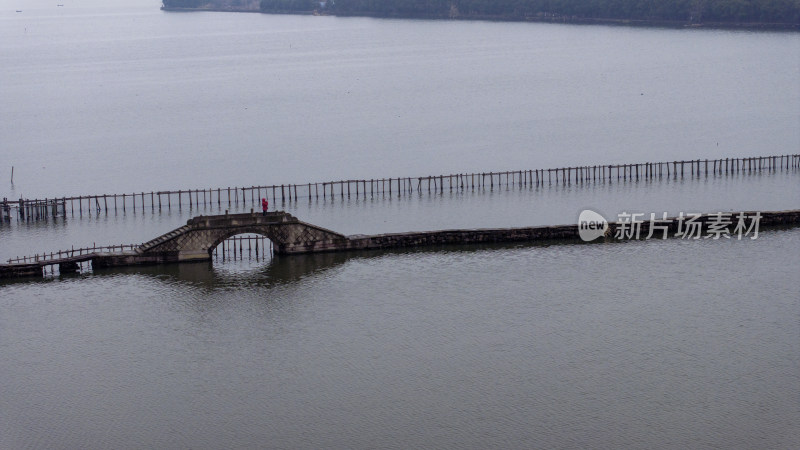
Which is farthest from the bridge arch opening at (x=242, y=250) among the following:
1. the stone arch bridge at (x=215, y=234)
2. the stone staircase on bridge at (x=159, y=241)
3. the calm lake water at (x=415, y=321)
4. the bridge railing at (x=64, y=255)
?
the bridge railing at (x=64, y=255)

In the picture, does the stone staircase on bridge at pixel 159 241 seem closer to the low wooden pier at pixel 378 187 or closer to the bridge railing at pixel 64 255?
the bridge railing at pixel 64 255

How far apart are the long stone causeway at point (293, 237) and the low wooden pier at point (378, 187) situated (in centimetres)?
1616

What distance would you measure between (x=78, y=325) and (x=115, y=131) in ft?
243

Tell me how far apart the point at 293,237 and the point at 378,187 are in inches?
1025

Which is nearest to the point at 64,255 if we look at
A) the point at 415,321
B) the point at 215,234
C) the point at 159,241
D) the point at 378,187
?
the point at 159,241

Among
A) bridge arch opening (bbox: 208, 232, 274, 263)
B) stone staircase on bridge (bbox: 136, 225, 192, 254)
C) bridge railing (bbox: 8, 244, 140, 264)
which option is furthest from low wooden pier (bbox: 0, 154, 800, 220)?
stone staircase on bridge (bbox: 136, 225, 192, 254)

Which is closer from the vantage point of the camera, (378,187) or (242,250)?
(242,250)

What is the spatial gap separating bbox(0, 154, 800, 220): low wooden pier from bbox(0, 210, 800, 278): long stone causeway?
16157 mm

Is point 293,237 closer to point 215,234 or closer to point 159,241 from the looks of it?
point 215,234

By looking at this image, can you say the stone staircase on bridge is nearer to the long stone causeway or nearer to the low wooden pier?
the long stone causeway

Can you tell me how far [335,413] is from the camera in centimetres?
4359

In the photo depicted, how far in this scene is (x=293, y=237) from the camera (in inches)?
2509

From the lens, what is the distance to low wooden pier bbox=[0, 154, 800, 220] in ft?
267

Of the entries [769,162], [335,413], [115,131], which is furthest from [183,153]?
[335,413]
